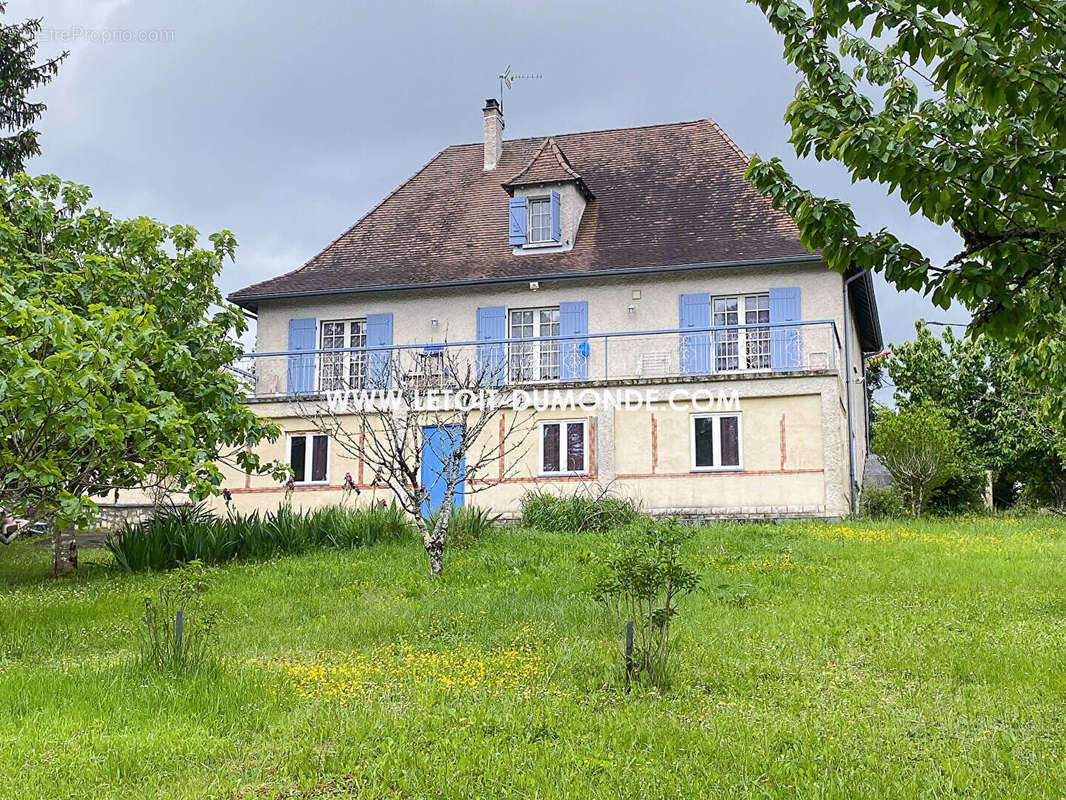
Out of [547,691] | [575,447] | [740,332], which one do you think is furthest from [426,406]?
[547,691]

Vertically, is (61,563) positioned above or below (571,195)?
below

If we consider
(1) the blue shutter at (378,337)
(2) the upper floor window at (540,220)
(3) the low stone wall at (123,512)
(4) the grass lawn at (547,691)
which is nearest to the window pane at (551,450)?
(1) the blue shutter at (378,337)

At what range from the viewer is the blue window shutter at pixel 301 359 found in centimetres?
2353

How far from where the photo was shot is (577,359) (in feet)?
73.2

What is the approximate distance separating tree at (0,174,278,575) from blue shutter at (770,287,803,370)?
34.0 ft

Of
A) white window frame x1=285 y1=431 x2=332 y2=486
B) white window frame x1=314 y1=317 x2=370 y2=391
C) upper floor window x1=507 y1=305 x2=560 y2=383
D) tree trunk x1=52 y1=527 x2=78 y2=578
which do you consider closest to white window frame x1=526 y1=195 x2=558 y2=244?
upper floor window x1=507 y1=305 x2=560 y2=383

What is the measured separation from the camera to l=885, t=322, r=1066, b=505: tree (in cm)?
2834

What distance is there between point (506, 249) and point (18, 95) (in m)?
12.0

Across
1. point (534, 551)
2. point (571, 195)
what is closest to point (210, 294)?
point (534, 551)

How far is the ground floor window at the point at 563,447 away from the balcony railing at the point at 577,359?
0.92 m

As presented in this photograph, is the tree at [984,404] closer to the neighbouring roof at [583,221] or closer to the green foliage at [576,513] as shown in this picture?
the neighbouring roof at [583,221]

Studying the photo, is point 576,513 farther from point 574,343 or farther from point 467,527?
point 574,343

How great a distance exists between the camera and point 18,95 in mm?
24484

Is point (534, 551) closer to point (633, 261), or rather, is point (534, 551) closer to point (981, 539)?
point (981, 539)
